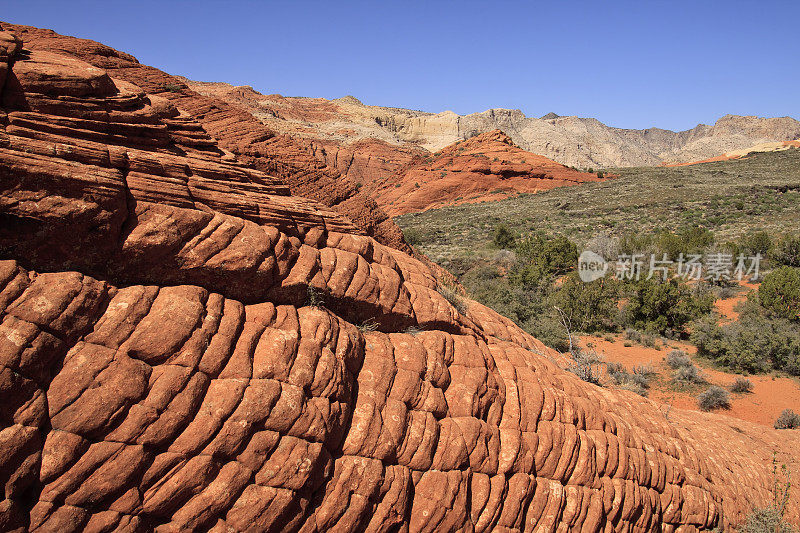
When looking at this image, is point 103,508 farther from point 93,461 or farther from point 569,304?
point 569,304

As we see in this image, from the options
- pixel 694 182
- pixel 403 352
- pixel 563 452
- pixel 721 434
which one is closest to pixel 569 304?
pixel 721 434

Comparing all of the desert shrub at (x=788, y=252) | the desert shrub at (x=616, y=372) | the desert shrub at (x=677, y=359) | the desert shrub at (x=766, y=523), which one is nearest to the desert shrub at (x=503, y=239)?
the desert shrub at (x=788, y=252)

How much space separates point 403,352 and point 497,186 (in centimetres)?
6310

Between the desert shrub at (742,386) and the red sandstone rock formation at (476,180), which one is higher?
the red sandstone rock formation at (476,180)

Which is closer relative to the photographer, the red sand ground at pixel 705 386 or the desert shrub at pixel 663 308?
the red sand ground at pixel 705 386

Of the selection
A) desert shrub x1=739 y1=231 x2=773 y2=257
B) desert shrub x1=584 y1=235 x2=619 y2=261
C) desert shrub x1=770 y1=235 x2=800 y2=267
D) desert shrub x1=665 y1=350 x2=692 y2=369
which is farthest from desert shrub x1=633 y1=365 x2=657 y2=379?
desert shrub x1=770 y1=235 x2=800 y2=267

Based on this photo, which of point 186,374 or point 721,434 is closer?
point 186,374

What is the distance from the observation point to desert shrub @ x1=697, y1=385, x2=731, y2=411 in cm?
1426

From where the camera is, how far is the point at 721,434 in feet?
35.3

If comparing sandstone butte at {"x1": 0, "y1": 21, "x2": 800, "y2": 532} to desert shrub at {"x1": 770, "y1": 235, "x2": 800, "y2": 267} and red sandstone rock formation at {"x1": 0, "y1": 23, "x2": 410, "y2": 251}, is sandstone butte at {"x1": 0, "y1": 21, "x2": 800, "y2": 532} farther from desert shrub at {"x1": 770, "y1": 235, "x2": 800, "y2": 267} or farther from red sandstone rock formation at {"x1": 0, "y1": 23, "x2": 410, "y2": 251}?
desert shrub at {"x1": 770, "y1": 235, "x2": 800, "y2": 267}

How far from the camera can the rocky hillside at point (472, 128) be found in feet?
316

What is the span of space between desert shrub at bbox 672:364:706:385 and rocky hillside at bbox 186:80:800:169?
75.5 metres

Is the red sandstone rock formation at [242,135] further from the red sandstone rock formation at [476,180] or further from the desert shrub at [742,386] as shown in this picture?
the red sandstone rock formation at [476,180]

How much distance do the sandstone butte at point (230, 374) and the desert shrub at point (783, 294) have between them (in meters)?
16.3
